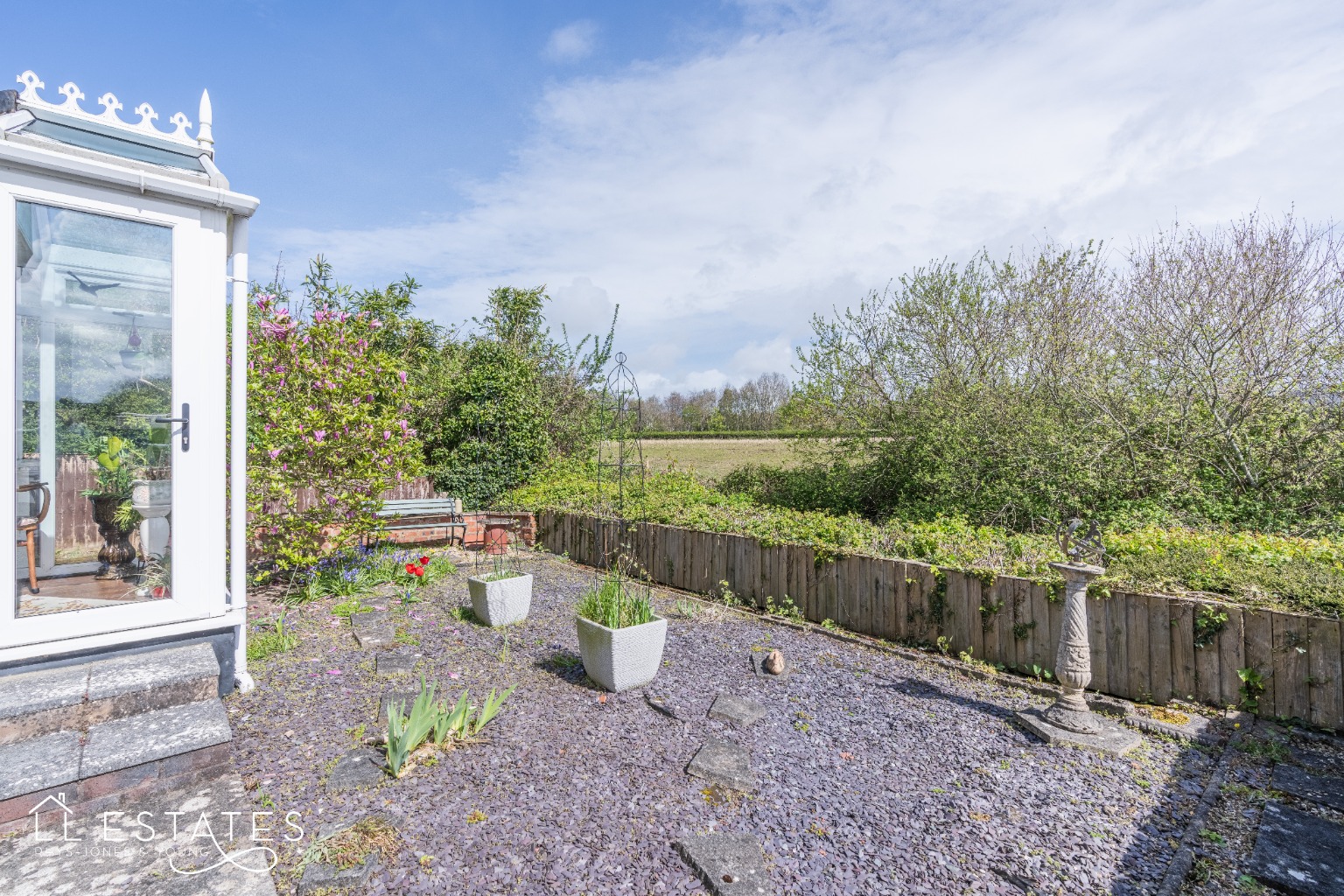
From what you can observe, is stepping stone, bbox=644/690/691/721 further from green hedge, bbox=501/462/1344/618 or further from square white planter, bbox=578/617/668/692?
green hedge, bbox=501/462/1344/618

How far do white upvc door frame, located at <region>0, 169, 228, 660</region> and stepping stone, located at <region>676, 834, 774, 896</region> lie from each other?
2724 mm

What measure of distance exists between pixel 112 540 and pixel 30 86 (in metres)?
2.21

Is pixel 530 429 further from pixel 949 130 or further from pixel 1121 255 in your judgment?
pixel 1121 255

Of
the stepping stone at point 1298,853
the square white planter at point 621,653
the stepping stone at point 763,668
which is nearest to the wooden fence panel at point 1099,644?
the stepping stone at point 1298,853

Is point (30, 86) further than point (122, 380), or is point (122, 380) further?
point (122, 380)

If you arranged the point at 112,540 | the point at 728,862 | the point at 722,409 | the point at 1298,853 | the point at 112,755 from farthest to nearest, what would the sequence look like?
the point at 722,409 < the point at 112,540 < the point at 112,755 < the point at 1298,853 < the point at 728,862

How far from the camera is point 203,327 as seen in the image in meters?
3.12

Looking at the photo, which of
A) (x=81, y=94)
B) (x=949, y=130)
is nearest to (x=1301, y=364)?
(x=949, y=130)

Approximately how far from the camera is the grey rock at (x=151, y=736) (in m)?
2.33

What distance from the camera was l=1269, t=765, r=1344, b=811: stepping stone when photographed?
2.53 metres

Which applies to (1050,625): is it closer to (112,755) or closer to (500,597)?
(500,597)

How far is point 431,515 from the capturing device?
8.41m

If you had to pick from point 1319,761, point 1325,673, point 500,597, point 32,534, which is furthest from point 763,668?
point 32,534

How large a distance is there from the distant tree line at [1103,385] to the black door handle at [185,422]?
7.44 meters
